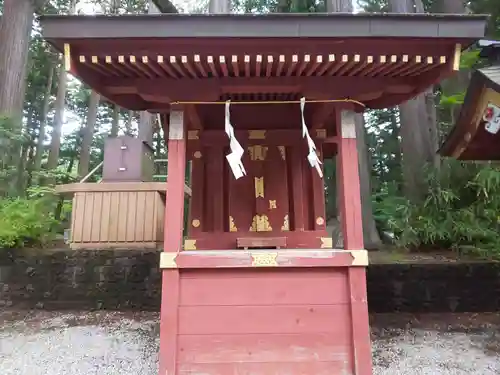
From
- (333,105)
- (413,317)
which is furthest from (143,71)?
(413,317)

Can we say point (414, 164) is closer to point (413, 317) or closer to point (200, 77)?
point (413, 317)

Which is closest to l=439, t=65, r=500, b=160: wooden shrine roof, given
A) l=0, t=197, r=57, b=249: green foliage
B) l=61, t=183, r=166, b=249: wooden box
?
l=61, t=183, r=166, b=249: wooden box

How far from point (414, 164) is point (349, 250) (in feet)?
19.2

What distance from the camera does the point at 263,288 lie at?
3.16 meters

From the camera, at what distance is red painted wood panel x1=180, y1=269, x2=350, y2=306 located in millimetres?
3152

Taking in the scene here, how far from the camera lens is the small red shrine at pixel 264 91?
2.84 meters

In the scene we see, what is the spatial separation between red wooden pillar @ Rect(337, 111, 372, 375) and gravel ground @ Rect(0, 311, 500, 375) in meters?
0.66

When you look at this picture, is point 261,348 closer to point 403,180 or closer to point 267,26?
point 267,26

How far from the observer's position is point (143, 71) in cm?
321

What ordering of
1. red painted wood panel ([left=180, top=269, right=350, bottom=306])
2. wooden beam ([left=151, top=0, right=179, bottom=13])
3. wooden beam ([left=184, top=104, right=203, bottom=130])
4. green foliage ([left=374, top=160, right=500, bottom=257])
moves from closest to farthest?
red painted wood panel ([left=180, top=269, right=350, bottom=306])
wooden beam ([left=184, top=104, right=203, bottom=130])
wooden beam ([left=151, top=0, right=179, bottom=13])
green foliage ([left=374, top=160, right=500, bottom=257])

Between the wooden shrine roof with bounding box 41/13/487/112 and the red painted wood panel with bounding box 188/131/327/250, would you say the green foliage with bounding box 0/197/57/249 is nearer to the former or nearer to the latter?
the red painted wood panel with bounding box 188/131/327/250

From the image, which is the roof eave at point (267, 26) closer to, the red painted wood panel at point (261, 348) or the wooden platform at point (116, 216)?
the red painted wood panel at point (261, 348)

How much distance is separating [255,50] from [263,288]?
1903 millimetres

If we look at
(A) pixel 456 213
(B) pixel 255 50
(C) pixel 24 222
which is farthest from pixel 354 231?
(C) pixel 24 222
